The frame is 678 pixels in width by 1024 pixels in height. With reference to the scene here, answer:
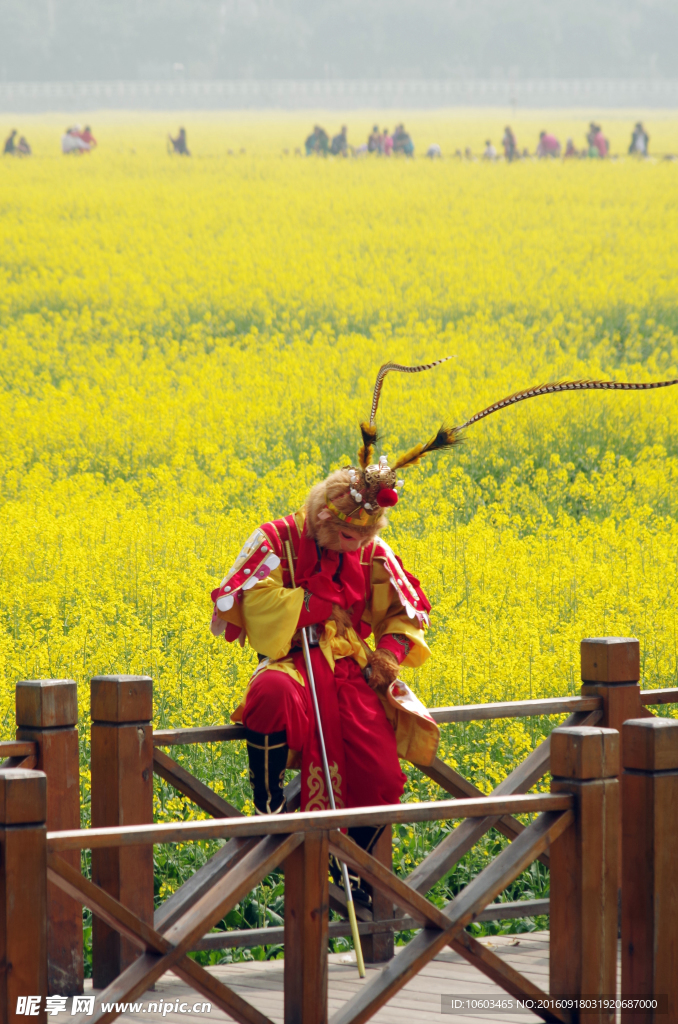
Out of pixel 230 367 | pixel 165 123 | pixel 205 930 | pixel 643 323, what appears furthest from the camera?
pixel 165 123

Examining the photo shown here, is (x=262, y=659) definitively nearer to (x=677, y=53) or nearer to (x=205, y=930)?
(x=205, y=930)

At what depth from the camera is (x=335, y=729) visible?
138 inches

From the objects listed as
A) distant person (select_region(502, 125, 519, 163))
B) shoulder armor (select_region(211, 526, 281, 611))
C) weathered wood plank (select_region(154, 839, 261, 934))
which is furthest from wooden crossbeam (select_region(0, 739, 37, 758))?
distant person (select_region(502, 125, 519, 163))

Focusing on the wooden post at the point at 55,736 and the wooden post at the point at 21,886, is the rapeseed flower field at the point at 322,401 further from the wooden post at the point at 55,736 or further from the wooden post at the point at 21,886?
the wooden post at the point at 21,886

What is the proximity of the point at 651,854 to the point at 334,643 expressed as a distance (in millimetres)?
1251

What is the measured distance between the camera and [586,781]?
2.53 meters

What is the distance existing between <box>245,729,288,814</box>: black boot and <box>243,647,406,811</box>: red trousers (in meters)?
0.03

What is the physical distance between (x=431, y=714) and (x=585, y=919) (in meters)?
1.10

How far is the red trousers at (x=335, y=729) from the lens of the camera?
3428 millimetres

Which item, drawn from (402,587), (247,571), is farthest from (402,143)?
(247,571)

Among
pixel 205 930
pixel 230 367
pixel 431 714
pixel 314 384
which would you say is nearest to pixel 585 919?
pixel 205 930

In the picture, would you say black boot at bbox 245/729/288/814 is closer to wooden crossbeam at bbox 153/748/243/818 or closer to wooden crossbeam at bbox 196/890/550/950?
wooden crossbeam at bbox 153/748/243/818

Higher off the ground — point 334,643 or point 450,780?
point 334,643

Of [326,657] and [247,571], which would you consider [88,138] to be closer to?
[247,571]
